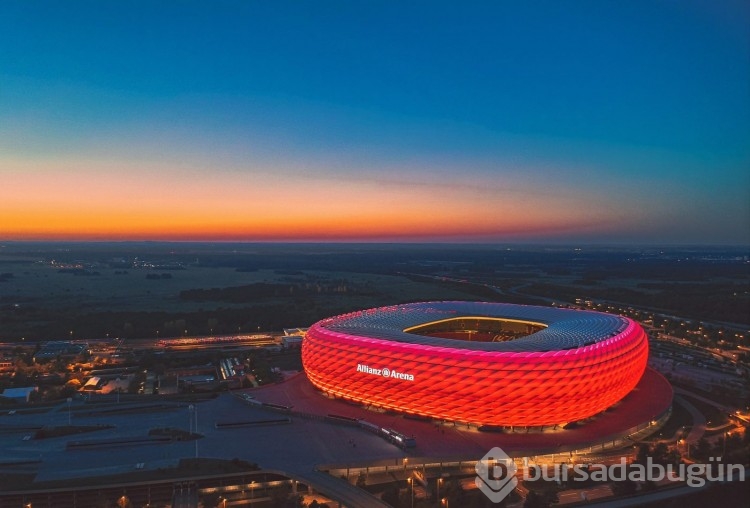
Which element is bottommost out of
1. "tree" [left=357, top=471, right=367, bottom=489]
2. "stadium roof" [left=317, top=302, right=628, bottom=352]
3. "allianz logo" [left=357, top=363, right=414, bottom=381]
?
"tree" [left=357, top=471, right=367, bottom=489]

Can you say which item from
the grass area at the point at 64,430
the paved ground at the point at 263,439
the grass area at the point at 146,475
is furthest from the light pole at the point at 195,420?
the grass area at the point at 64,430

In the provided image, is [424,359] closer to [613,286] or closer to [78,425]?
[78,425]

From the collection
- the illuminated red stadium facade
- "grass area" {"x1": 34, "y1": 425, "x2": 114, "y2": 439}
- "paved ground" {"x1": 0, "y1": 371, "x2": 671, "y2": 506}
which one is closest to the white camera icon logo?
"paved ground" {"x1": 0, "y1": 371, "x2": 671, "y2": 506}

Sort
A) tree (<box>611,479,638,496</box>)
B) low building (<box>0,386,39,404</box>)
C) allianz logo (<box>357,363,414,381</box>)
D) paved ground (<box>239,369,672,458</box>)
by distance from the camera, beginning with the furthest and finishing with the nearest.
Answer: low building (<box>0,386,39,404</box>) → allianz logo (<box>357,363,414,381</box>) → paved ground (<box>239,369,672,458</box>) → tree (<box>611,479,638,496</box>)

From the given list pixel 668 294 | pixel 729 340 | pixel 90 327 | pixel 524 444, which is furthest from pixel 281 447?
pixel 668 294
